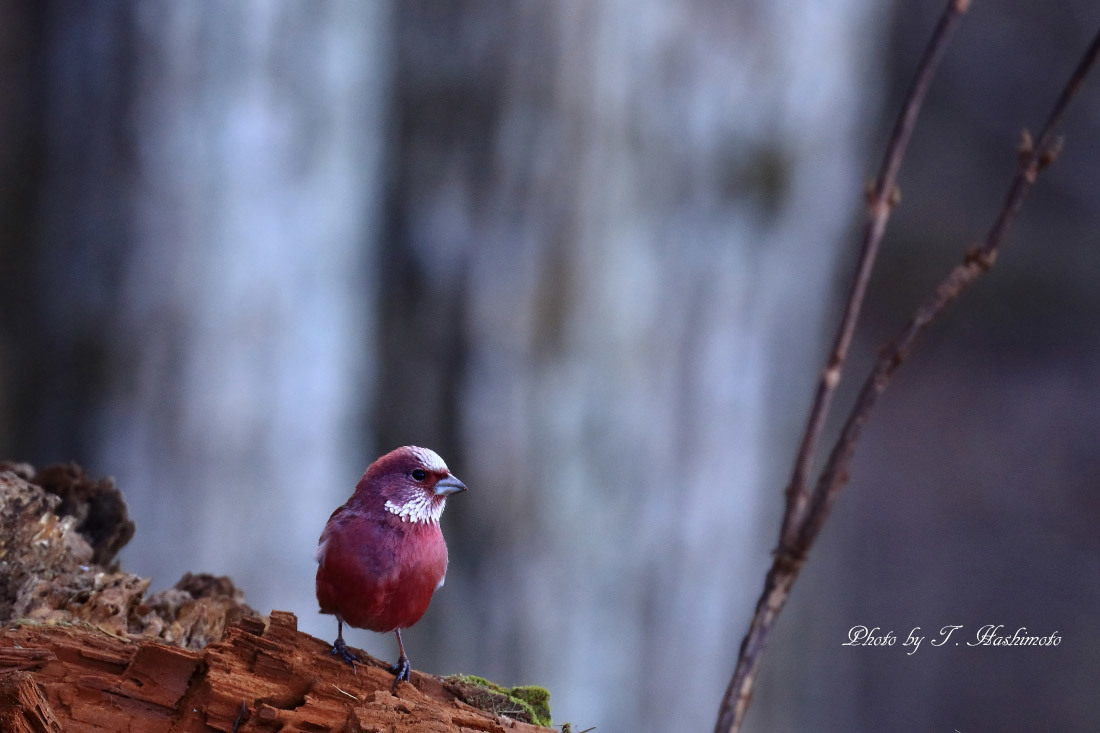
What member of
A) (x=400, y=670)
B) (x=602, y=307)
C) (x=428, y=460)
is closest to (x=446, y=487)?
(x=428, y=460)

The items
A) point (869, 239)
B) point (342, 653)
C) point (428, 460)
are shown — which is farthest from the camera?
point (428, 460)

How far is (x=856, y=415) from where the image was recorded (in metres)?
0.91

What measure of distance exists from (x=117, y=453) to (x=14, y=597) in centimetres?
358

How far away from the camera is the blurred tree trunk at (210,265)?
16.4 ft

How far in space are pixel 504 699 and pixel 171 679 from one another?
532 millimetres

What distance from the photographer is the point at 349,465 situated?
5.39 m

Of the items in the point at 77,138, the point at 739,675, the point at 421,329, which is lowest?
the point at 739,675

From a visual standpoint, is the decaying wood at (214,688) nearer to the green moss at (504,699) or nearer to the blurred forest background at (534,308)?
the green moss at (504,699)

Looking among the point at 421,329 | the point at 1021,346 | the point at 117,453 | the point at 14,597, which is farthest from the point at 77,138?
the point at 1021,346

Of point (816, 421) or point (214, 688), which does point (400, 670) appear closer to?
point (214, 688)

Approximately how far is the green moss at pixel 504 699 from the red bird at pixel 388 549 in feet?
0.37

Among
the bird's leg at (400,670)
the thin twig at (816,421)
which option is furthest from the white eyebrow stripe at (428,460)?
the thin twig at (816,421)

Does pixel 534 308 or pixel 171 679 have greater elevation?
pixel 534 308

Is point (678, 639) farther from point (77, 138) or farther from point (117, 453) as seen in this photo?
point (77, 138)
